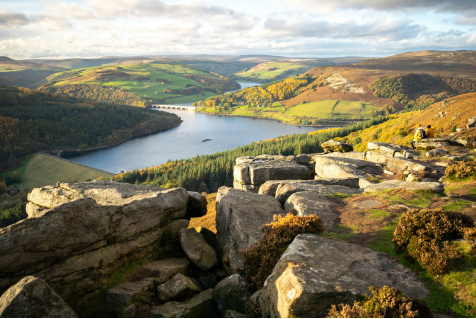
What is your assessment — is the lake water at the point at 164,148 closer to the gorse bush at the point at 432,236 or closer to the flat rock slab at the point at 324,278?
the flat rock slab at the point at 324,278

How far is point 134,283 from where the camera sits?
11.9 m

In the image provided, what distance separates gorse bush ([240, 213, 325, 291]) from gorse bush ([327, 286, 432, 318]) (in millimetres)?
3836

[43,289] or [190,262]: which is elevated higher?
[43,289]

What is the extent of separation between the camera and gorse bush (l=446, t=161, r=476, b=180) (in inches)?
652

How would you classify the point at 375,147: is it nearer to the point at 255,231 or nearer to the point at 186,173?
the point at 255,231

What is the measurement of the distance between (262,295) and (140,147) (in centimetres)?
18146

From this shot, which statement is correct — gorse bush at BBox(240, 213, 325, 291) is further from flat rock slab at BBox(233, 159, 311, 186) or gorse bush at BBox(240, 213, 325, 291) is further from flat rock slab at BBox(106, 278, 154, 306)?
flat rock slab at BBox(233, 159, 311, 186)

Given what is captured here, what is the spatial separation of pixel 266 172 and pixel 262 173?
407 mm

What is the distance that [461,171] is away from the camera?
661 inches

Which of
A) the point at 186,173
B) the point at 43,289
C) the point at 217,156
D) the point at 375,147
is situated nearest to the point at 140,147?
the point at 217,156

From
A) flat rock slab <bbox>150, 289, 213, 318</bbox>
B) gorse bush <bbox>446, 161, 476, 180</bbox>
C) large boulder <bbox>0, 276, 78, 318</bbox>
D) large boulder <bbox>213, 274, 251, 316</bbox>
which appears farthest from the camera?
gorse bush <bbox>446, 161, 476, 180</bbox>

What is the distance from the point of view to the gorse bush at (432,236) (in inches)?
340

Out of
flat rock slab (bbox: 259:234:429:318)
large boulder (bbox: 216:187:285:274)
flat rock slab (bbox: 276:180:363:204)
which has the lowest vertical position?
large boulder (bbox: 216:187:285:274)

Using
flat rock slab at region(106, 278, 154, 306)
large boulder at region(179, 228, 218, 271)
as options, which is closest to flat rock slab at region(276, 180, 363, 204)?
large boulder at region(179, 228, 218, 271)
